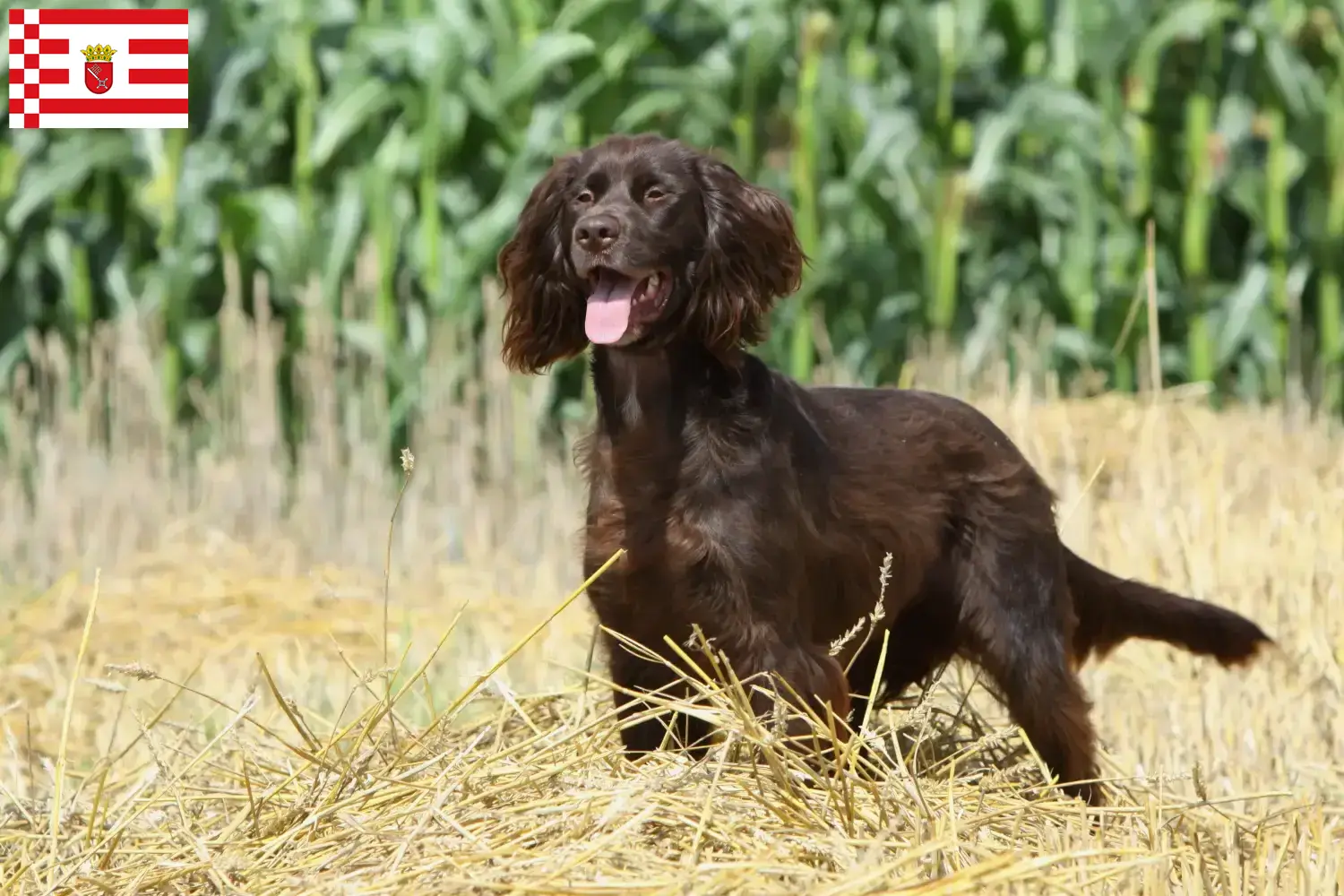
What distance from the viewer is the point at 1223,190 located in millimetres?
7625

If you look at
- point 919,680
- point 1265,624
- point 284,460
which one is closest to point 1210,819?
point 919,680

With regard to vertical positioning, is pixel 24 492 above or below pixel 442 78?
below

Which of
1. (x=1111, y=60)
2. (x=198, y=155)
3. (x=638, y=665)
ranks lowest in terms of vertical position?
(x=638, y=665)

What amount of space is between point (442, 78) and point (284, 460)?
1542 millimetres

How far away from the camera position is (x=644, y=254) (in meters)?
3.27

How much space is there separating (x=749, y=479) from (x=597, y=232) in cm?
53

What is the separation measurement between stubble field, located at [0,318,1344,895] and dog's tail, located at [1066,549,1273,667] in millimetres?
271

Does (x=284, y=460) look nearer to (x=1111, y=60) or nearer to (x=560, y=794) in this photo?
(x=1111, y=60)

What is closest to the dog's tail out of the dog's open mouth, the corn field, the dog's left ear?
the dog's left ear

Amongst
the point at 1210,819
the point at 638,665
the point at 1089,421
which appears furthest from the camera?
the point at 1089,421

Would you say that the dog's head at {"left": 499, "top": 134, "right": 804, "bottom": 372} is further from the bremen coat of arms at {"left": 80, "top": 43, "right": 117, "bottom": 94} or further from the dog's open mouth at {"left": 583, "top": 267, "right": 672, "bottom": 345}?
the bremen coat of arms at {"left": 80, "top": 43, "right": 117, "bottom": 94}

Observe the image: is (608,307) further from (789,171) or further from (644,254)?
(789,171)

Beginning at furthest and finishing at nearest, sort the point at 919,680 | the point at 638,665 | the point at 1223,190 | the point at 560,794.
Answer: the point at 1223,190 < the point at 919,680 < the point at 638,665 < the point at 560,794

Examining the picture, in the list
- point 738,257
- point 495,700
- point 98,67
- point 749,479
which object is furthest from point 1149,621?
point 98,67
